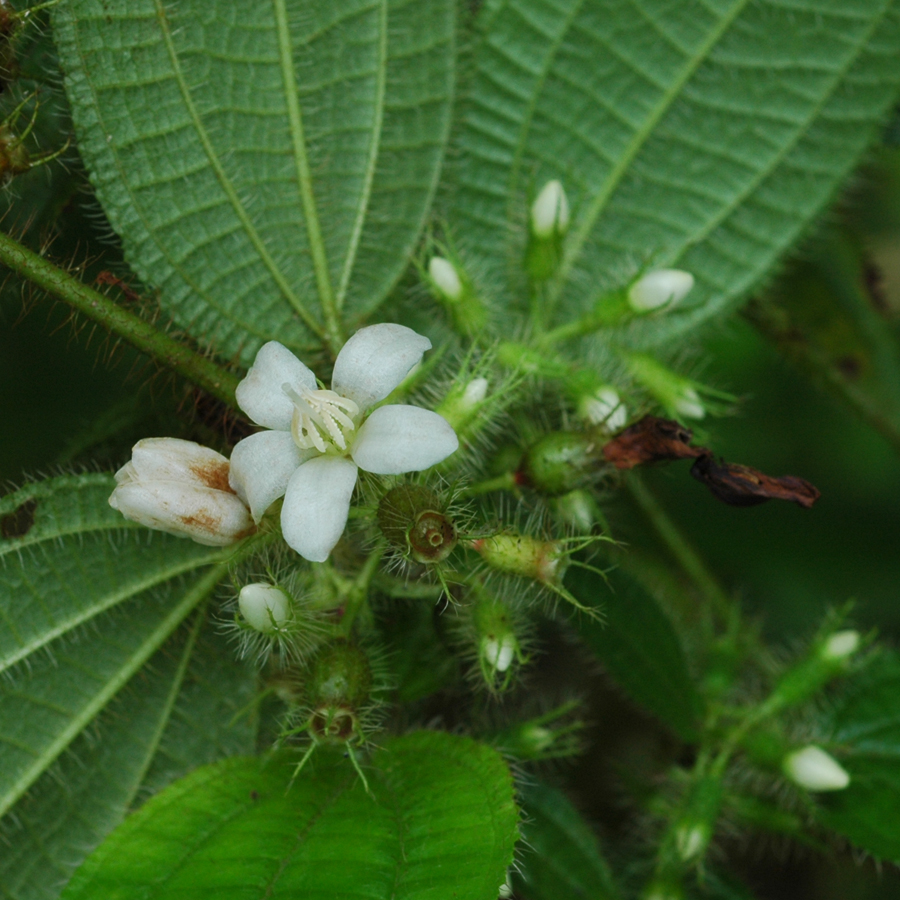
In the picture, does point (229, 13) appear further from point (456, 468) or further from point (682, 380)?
point (682, 380)

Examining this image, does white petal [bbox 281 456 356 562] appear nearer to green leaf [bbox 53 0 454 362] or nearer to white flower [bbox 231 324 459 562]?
white flower [bbox 231 324 459 562]

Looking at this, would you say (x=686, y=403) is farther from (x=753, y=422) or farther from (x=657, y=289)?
(x=753, y=422)

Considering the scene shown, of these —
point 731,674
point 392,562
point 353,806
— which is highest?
point 731,674

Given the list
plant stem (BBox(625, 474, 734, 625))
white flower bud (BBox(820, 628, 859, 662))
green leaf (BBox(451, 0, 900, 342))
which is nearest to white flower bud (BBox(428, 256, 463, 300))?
green leaf (BBox(451, 0, 900, 342))

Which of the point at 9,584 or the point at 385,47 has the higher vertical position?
the point at 385,47

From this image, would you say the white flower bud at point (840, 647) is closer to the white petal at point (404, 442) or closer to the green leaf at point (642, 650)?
the green leaf at point (642, 650)

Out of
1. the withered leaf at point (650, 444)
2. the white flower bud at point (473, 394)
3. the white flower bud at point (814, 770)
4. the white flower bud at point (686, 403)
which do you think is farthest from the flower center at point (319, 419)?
the white flower bud at point (814, 770)

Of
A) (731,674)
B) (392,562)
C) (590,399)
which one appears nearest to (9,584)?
(392,562)
